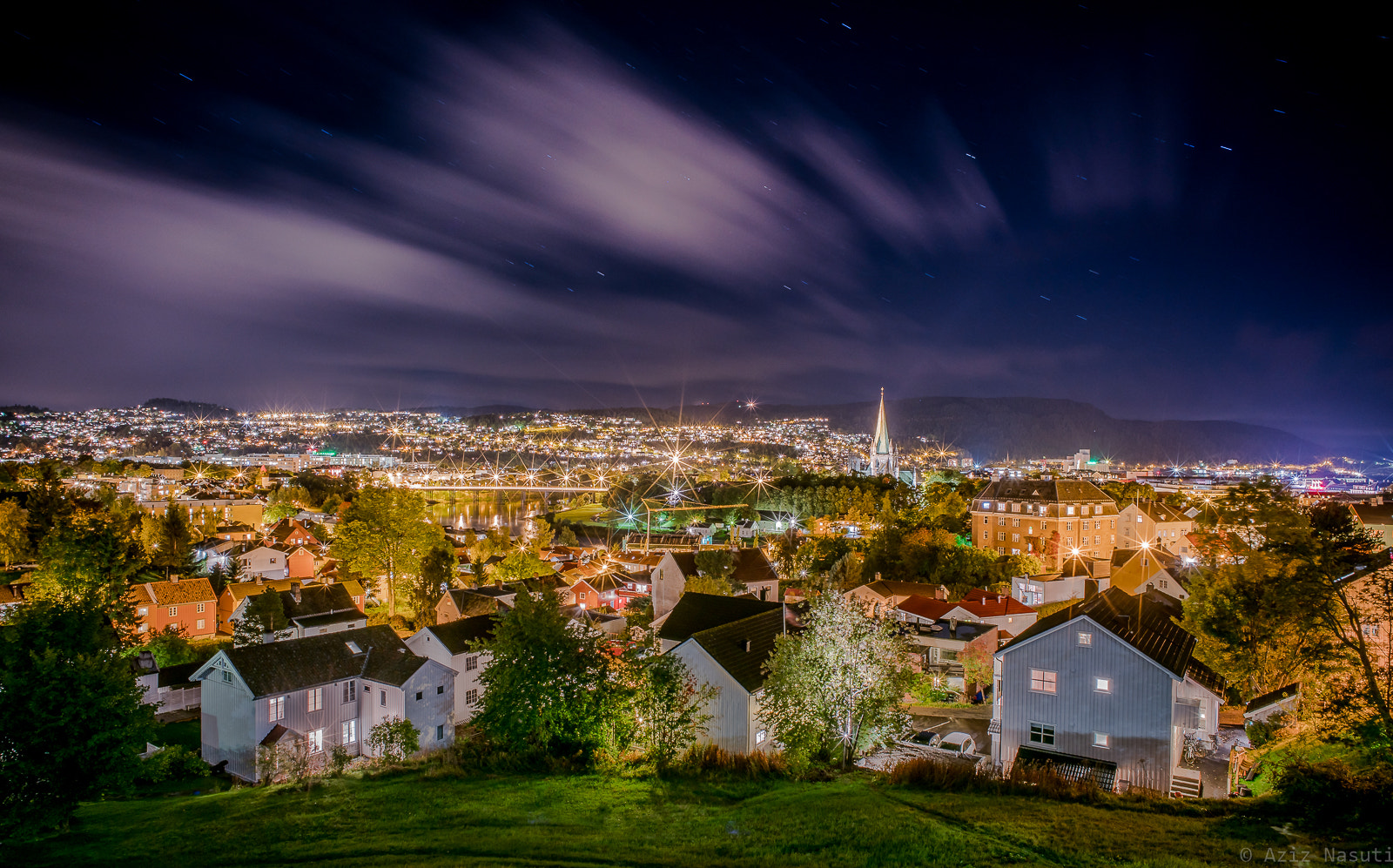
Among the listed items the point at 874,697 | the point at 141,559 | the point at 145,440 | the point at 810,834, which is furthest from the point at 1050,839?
the point at 145,440

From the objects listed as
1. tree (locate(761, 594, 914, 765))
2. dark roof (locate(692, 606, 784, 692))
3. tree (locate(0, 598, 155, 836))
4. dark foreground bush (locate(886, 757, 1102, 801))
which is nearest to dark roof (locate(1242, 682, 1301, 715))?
dark foreground bush (locate(886, 757, 1102, 801))

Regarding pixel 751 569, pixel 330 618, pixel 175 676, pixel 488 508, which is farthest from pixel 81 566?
pixel 488 508

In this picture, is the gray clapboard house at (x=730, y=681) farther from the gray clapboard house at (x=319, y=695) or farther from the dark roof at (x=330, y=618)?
the dark roof at (x=330, y=618)

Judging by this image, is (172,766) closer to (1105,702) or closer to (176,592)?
(176,592)

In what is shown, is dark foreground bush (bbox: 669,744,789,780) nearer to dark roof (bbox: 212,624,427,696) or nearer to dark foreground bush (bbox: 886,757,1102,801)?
dark foreground bush (bbox: 886,757,1102,801)

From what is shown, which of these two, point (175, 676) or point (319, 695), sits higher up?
point (319, 695)

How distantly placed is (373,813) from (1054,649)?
522 inches

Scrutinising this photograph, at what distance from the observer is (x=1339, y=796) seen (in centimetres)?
880

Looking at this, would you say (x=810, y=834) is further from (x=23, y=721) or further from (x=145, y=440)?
(x=145, y=440)

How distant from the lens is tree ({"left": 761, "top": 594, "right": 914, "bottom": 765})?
12148 mm

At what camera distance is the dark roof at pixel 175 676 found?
22031 millimetres

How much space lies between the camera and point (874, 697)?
12.2 metres

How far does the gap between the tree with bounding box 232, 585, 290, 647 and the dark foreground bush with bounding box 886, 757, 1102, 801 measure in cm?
1971

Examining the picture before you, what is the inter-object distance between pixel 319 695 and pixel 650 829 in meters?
13.7
